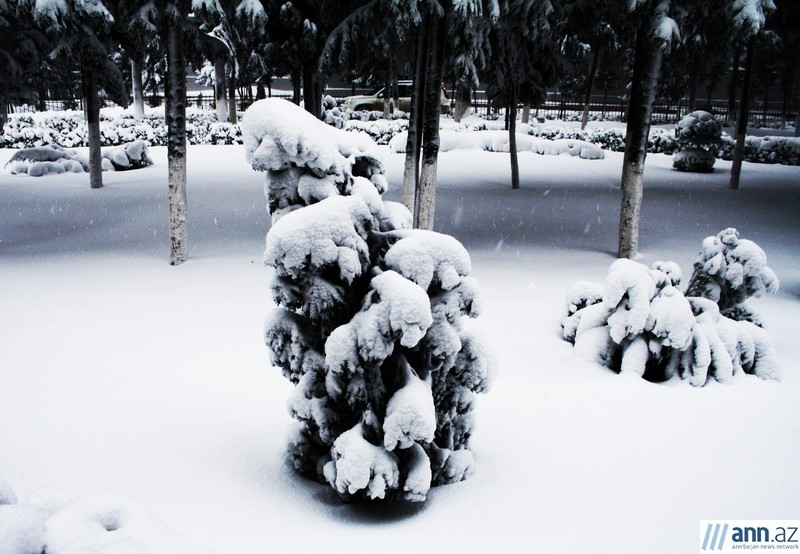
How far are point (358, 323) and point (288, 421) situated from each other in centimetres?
210

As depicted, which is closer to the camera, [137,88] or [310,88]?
[310,88]

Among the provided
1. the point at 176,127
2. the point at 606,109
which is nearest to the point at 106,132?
the point at 176,127

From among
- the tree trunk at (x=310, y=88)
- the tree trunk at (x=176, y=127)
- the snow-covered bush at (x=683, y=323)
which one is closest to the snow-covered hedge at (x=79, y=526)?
the snow-covered bush at (x=683, y=323)

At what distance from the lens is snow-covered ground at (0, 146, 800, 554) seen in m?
4.27

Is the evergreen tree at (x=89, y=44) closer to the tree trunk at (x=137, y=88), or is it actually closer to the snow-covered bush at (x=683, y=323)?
the snow-covered bush at (x=683, y=323)

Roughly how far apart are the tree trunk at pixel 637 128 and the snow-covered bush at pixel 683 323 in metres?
4.60

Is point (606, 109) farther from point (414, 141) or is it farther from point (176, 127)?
point (176, 127)

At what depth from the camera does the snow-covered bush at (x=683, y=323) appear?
668 centimetres

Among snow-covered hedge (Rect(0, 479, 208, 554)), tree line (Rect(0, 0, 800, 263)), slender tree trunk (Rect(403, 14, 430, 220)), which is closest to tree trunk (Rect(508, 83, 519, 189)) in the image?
tree line (Rect(0, 0, 800, 263))

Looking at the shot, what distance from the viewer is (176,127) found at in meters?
11.5

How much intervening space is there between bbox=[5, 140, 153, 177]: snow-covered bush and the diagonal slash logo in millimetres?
23217

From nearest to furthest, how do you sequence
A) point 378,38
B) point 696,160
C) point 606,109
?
1. point 378,38
2. point 696,160
3. point 606,109

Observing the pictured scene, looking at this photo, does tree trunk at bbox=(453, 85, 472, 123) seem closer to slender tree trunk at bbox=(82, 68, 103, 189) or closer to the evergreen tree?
slender tree trunk at bbox=(82, 68, 103, 189)

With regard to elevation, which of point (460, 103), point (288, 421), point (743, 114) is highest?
point (460, 103)
